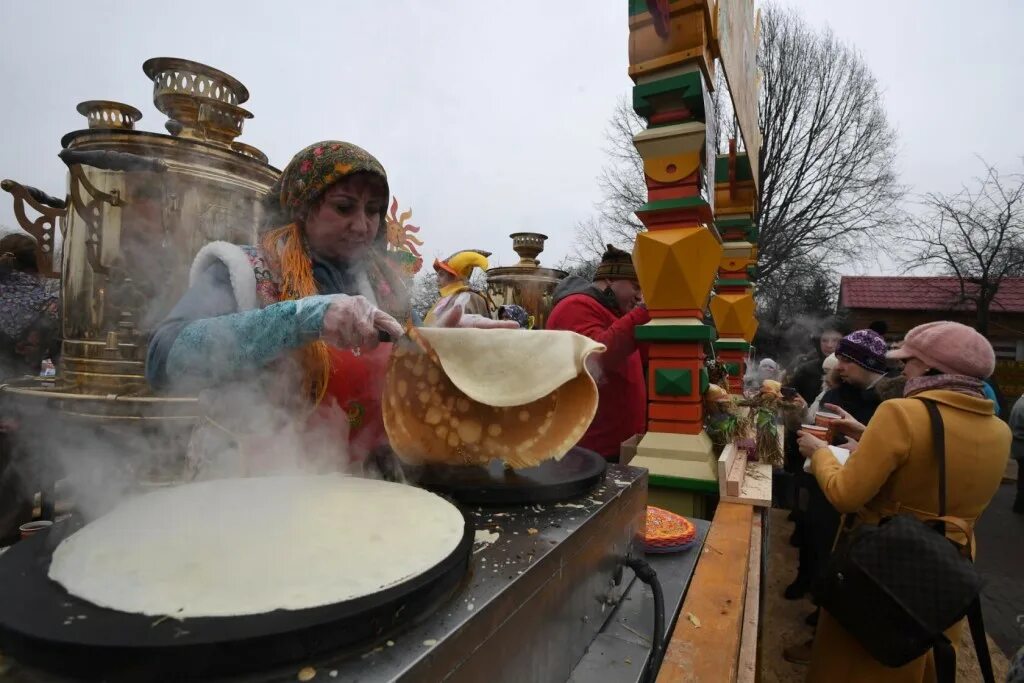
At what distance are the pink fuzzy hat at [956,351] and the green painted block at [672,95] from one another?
169 cm

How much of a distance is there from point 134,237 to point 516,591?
279cm

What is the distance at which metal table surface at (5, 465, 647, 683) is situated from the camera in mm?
583

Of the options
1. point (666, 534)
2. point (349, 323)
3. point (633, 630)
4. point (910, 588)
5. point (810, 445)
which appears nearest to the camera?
point (349, 323)

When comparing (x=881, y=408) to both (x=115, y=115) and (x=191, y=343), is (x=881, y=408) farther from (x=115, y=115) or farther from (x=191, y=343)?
(x=115, y=115)

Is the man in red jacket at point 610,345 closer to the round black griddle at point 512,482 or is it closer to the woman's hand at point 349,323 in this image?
the round black griddle at point 512,482

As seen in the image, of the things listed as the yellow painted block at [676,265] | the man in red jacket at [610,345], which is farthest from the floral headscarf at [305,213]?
the yellow painted block at [676,265]

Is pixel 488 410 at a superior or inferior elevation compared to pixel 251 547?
superior

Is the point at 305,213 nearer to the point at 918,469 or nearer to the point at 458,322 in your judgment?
the point at 458,322

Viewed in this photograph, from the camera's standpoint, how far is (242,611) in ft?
1.98

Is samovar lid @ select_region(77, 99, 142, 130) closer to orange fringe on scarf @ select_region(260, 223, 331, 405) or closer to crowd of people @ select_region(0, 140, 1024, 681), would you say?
crowd of people @ select_region(0, 140, 1024, 681)

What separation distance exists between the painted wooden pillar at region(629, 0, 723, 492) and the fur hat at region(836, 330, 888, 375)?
1247 mm

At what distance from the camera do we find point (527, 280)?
785 centimetres

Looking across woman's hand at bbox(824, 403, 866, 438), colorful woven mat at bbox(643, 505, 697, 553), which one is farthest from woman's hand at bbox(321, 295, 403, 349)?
woman's hand at bbox(824, 403, 866, 438)

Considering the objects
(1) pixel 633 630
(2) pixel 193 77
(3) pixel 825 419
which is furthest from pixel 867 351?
(2) pixel 193 77
